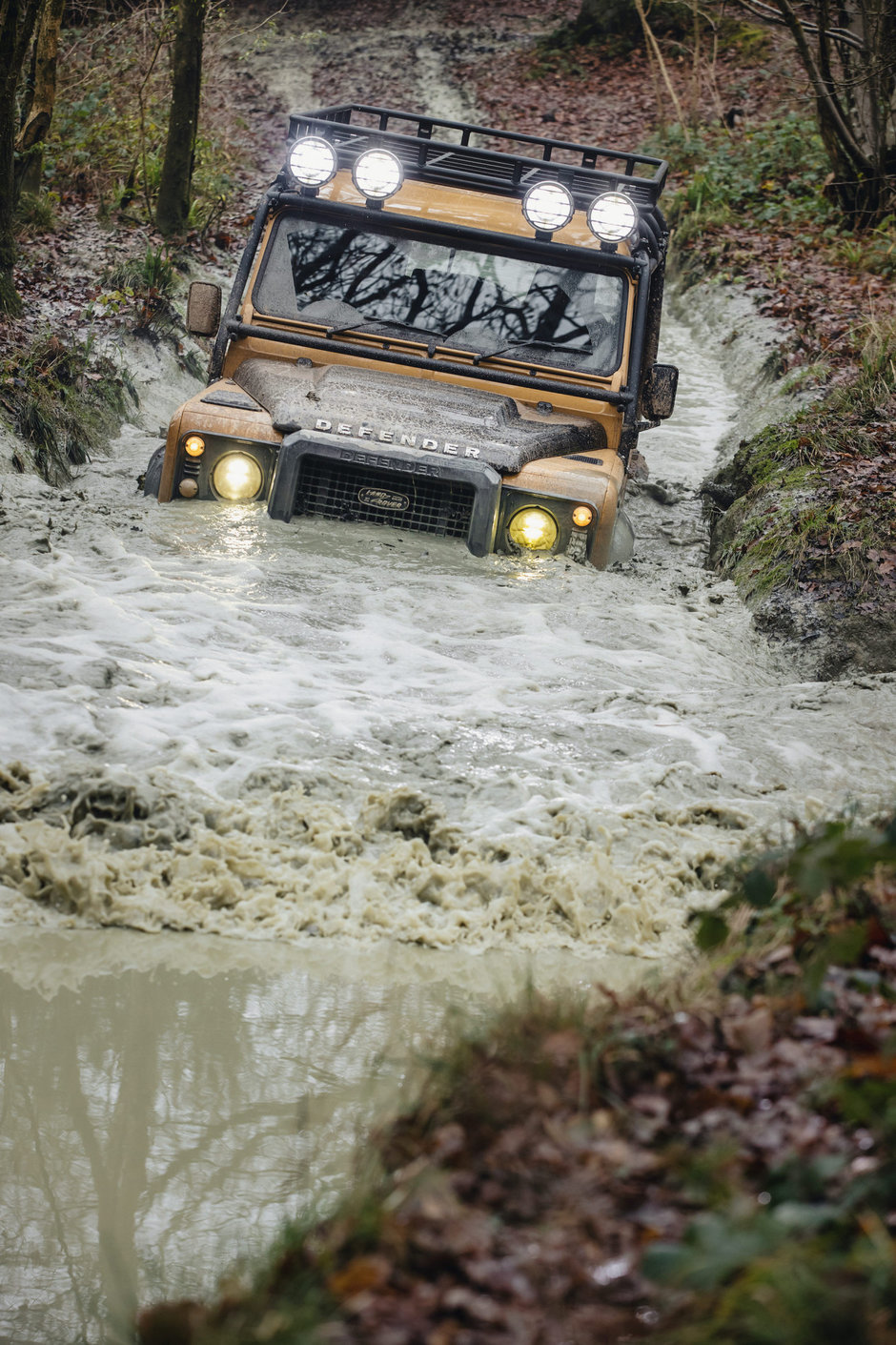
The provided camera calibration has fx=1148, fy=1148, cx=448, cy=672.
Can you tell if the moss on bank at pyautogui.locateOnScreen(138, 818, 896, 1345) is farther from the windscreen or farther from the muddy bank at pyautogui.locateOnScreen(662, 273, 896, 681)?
the windscreen

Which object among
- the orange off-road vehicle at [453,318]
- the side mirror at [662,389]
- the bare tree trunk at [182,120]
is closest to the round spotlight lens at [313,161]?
the orange off-road vehicle at [453,318]

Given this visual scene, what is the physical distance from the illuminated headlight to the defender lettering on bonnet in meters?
1.58

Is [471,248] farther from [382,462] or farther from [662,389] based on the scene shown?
[382,462]

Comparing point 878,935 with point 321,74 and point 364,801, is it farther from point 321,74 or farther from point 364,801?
point 321,74

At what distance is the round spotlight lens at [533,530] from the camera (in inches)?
211

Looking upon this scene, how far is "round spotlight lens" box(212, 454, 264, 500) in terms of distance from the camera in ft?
17.6

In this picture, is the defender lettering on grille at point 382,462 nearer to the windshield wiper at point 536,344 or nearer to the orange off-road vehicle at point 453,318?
the orange off-road vehicle at point 453,318

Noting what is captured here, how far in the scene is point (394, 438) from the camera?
5.28 m

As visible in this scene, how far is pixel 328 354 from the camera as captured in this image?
19.5ft

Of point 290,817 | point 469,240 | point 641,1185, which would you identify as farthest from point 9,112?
point 641,1185

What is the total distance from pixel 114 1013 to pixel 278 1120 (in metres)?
0.54

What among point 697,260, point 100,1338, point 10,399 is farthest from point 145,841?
point 697,260

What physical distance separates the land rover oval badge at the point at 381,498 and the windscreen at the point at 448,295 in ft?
3.87

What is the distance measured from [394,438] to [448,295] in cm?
123
